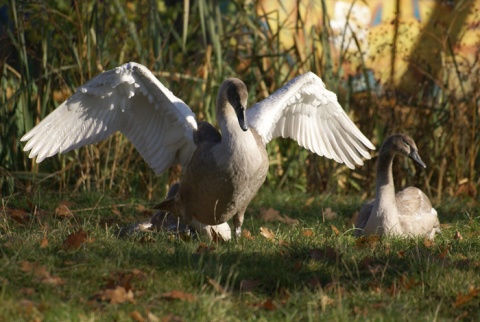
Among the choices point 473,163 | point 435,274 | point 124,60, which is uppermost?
point 124,60

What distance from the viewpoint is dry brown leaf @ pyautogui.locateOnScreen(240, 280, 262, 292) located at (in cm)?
454

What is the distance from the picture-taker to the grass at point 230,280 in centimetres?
414

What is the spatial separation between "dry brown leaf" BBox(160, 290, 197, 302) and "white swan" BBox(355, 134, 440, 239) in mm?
2668

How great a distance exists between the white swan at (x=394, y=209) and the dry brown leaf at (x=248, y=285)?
7.24ft

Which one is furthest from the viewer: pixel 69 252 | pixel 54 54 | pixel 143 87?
pixel 54 54

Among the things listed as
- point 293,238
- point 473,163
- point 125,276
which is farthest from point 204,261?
point 473,163

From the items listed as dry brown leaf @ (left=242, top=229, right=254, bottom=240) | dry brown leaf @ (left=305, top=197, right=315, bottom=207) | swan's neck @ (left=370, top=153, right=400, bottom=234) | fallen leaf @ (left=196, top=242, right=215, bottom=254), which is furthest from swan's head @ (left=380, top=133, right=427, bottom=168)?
fallen leaf @ (left=196, top=242, right=215, bottom=254)

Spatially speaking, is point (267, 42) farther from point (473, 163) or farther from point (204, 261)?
point (204, 261)

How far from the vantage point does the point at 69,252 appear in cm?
467

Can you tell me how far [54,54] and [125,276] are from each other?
4.67 meters

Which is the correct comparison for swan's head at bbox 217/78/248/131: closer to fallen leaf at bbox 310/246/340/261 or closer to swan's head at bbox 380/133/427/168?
fallen leaf at bbox 310/246/340/261

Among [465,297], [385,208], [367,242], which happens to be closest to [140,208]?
[385,208]

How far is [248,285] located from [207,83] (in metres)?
4.81

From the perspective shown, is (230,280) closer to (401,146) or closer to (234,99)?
(234,99)
